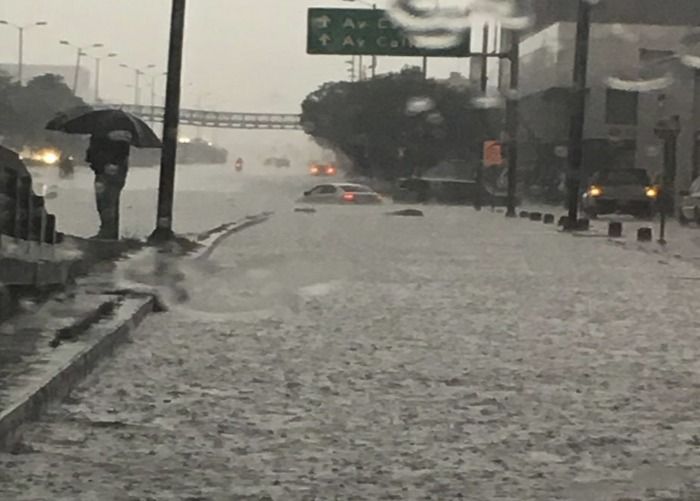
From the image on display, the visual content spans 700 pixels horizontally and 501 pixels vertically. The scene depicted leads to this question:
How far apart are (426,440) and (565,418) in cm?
113

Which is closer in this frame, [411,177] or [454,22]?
[454,22]

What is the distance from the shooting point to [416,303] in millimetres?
16344

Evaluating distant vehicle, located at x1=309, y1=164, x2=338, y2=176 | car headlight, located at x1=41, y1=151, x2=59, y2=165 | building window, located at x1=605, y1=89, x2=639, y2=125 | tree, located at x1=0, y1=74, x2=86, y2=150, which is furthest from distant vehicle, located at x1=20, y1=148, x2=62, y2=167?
distant vehicle, located at x1=309, y1=164, x2=338, y2=176

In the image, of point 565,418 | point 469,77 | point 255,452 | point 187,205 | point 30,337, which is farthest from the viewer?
point 469,77

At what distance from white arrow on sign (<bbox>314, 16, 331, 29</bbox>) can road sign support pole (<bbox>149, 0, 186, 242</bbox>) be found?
74.5 feet

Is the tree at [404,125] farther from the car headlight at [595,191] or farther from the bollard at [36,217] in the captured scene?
the bollard at [36,217]

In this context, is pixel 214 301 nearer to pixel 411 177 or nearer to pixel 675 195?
pixel 675 195

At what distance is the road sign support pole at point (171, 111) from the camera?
2416 centimetres

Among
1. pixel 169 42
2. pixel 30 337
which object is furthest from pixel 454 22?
pixel 30 337

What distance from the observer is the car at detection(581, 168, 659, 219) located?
48.4 meters

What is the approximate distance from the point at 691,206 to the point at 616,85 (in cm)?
2930

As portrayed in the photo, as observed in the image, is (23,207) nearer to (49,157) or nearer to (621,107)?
(49,157)

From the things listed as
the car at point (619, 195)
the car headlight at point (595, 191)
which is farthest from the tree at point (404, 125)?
the car headlight at point (595, 191)

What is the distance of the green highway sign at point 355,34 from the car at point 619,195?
683 cm
